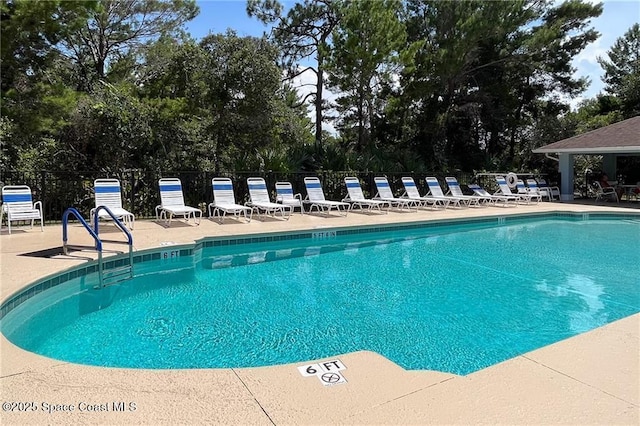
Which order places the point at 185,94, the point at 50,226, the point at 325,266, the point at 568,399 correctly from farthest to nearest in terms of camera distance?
the point at 185,94
the point at 50,226
the point at 325,266
the point at 568,399

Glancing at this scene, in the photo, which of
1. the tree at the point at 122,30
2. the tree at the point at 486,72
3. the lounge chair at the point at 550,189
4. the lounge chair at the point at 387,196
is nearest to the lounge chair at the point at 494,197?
the lounge chair at the point at 550,189

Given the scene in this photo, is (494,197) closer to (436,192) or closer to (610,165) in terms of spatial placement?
(436,192)

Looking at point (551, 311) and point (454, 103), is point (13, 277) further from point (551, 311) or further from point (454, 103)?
point (454, 103)

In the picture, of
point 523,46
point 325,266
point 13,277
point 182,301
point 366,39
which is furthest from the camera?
point 523,46

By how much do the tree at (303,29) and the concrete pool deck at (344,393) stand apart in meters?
17.3

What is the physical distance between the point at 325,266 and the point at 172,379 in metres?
4.97

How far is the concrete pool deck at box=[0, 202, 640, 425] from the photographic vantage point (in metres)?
2.28

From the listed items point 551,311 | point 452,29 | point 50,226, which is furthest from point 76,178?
point 452,29

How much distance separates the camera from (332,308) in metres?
5.31

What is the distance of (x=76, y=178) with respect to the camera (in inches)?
420

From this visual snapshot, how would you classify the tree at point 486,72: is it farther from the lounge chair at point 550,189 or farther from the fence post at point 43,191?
the fence post at point 43,191

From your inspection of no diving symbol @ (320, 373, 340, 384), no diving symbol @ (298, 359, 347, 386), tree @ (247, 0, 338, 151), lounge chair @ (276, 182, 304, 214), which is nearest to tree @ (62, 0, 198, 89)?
tree @ (247, 0, 338, 151)

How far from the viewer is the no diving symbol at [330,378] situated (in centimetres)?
272

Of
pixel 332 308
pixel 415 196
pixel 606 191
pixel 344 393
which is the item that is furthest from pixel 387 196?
pixel 344 393
